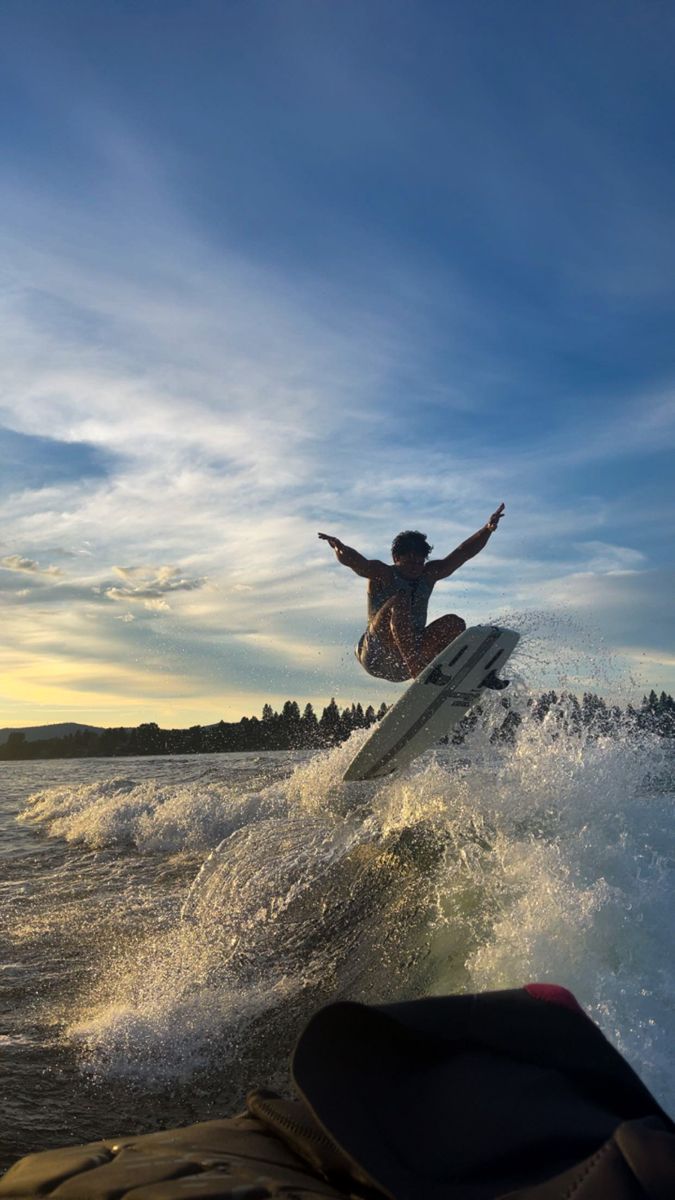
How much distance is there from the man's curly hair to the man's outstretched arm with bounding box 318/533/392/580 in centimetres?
29

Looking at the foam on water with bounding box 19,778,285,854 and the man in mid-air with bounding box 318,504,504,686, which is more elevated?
the man in mid-air with bounding box 318,504,504,686

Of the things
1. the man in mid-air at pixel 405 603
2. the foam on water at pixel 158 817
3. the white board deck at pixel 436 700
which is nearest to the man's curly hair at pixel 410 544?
the man in mid-air at pixel 405 603

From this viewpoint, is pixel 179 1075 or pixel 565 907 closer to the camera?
pixel 179 1075

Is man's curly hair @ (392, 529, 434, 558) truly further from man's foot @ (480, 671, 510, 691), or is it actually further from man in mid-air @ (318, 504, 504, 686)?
man's foot @ (480, 671, 510, 691)

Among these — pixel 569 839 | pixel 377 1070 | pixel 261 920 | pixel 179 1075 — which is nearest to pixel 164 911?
pixel 261 920

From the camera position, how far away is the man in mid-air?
10.0 meters

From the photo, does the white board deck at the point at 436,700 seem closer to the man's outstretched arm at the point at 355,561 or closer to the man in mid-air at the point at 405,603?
the man in mid-air at the point at 405,603

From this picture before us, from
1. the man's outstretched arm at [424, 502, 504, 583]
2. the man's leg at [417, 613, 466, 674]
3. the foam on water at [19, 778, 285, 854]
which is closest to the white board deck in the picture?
the man's leg at [417, 613, 466, 674]

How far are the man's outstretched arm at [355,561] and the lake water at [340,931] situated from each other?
2.71m

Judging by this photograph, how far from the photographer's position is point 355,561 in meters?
11.0

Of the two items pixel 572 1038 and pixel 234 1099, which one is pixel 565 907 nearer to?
pixel 234 1099

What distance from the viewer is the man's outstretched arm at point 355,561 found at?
10.9 metres

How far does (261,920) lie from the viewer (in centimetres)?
707

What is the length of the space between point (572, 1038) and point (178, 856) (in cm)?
1131
